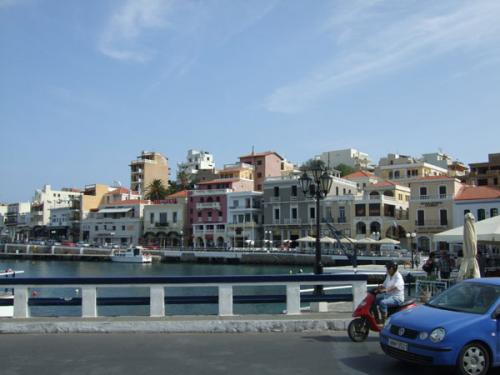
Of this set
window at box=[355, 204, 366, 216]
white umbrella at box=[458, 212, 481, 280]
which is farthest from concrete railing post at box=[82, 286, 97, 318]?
window at box=[355, 204, 366, 216]

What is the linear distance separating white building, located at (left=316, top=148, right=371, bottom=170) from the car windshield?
108671 millimetres

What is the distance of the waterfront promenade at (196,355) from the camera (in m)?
8.25

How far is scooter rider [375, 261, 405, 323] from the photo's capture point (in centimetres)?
1067

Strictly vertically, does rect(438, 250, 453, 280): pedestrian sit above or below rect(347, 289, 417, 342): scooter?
above

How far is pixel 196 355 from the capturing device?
Answer: 916 cm

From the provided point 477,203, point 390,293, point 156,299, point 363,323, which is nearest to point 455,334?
point 363,323

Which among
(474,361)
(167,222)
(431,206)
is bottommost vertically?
(474,361)

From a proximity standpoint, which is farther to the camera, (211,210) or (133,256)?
(211,210)

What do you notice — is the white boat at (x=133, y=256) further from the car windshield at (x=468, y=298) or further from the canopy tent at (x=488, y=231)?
the car windshield at (x=468, y=298)

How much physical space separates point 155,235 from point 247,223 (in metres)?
20.3

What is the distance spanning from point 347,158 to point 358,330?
110 m

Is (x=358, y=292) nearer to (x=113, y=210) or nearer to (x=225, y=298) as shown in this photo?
(x=225, y=298)

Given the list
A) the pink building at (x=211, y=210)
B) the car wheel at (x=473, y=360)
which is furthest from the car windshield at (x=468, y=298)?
the pink building at (x=211, y=210)

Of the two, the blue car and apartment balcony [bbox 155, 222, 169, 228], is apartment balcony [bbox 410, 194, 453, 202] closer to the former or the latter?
apartment balcony [bbox 155, 222, 169, 228]
